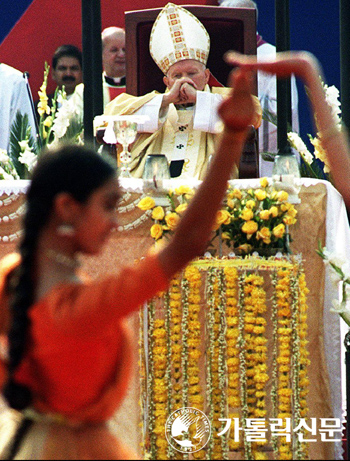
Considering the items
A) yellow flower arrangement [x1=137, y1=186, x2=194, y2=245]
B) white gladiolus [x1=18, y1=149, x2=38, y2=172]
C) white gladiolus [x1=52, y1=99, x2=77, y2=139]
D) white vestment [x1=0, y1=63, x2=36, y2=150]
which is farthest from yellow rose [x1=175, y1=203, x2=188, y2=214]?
white vestment [x1=0, y1=63, x2=36, y2=150]

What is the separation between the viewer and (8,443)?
203 centimetres

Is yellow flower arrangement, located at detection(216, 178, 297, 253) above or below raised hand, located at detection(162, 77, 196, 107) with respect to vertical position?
below

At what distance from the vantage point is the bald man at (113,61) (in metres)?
7.41

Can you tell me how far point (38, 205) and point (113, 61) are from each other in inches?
226

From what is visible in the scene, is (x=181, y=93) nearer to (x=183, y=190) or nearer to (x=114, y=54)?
(x=183, y=190)

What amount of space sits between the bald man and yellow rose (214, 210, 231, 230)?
348 centimetres

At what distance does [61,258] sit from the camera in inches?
80.1

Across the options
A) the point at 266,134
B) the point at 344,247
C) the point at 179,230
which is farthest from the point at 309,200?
the point at 266,134

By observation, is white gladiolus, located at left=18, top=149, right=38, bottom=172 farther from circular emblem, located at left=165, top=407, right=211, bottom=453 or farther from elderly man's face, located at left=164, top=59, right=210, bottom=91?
circular emblem, located at left=165, top=407, right=211, bottom=453

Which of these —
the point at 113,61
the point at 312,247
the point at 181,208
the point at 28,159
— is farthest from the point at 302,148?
the point at 113,61

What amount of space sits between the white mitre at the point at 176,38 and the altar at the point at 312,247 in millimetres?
1041

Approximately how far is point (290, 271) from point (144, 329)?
67cm

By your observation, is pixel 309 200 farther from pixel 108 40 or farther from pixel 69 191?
pixel 108 40

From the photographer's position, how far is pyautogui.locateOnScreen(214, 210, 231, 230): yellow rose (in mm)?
4070
